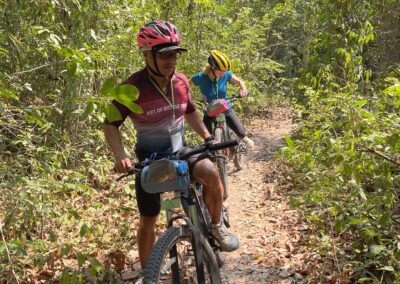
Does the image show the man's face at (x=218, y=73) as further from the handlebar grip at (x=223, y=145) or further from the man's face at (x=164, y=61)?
the handlebar grip at (x=223, y=145)

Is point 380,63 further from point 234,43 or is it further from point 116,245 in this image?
point 116,245

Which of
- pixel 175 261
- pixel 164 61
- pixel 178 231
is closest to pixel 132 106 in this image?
pixel 178 231

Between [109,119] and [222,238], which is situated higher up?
[109,119]

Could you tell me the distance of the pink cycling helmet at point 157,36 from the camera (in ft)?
11.0

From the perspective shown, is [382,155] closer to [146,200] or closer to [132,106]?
[146,200]

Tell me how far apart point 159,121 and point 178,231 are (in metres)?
1.22

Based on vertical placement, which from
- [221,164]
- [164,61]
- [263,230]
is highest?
[164,61]

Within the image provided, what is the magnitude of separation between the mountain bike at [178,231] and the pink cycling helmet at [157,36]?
3.46 feet

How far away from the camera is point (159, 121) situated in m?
3.69

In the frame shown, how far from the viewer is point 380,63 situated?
10.1 m

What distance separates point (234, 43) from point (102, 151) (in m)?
8.92

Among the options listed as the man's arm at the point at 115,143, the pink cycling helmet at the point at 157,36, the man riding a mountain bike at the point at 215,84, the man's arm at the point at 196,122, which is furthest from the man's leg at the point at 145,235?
the man riding a mountain bike at the point at 215,84

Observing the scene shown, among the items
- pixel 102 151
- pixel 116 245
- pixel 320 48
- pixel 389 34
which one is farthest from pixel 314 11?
pixel 116 245

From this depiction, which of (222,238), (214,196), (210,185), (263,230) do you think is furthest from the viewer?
(263,230)
